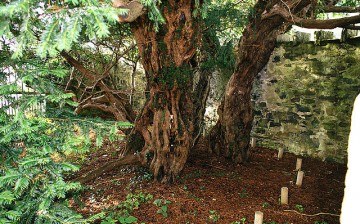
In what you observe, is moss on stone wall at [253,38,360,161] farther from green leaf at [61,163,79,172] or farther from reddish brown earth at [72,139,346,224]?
green leaf at [61,163,79,172]

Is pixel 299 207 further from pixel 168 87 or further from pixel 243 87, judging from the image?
pixel 168 87

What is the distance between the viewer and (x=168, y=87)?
362cm

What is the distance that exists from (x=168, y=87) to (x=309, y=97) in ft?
10.9

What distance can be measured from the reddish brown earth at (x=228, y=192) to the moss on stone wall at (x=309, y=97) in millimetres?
564

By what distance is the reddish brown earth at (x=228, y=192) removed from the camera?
336 cm

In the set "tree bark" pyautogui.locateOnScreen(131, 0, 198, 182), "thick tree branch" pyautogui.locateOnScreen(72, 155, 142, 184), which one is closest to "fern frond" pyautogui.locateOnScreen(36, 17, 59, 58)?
"tree bark" pyautogui.locateOnScreen(131, 0, 198, 182)

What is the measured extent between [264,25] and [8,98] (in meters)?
3.61

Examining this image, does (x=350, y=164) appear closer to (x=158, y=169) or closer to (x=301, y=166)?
(x=158, y=169)

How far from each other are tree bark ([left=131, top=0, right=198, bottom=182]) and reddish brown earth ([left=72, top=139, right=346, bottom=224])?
1.28 feet

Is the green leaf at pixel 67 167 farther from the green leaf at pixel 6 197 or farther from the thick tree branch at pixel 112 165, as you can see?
the thick tree branch at pixel 112 165

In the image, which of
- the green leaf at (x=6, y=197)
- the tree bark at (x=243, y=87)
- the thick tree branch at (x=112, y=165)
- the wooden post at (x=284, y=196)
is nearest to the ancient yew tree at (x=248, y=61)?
the tree bark at (x=243, y=87)

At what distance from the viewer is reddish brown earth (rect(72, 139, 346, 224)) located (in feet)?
11.0

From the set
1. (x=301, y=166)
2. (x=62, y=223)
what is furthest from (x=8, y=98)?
(x=301, y=166)

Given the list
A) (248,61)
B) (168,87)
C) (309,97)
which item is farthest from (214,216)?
(309,97)
